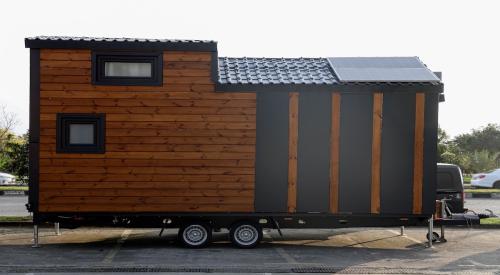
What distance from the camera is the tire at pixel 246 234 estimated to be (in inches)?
492

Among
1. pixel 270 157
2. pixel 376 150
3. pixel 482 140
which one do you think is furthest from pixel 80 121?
pixel 482 140

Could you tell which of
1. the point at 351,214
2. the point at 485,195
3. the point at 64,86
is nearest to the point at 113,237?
the point at 64,86

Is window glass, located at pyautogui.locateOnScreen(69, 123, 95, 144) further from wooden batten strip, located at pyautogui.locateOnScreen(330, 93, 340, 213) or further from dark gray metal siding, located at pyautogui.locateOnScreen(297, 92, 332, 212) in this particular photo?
wooden batten strip, located at pyautogui.locateOnScreen(330, 93, 340, 213)

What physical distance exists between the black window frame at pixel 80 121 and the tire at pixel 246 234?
3.05 m

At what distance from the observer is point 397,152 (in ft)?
41.4

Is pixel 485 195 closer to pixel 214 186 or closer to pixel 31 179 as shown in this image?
pixel 214 186

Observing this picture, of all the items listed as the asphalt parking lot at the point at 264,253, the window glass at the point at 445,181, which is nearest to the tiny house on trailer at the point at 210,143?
the asphalt parking lot at the point at 264,253

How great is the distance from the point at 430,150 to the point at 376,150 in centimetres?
109

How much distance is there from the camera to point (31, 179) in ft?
40.1

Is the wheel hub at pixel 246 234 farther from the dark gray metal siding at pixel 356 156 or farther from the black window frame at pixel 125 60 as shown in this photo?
the black window frame at pixel 125 60

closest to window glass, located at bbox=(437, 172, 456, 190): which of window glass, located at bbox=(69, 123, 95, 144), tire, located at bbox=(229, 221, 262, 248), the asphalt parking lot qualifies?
the asphalt parking lot

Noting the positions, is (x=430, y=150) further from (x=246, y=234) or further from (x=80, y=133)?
(x=80, y=133)

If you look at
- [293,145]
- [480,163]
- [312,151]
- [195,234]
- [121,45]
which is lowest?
[195,234]

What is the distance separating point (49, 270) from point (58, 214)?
2.52 m
